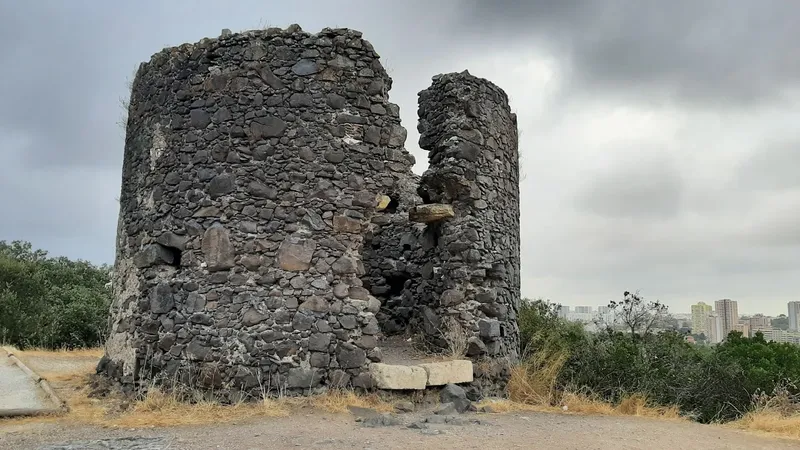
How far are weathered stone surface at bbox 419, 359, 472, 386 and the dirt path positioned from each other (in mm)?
975

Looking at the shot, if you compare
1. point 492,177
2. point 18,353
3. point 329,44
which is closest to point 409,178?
point 492,177

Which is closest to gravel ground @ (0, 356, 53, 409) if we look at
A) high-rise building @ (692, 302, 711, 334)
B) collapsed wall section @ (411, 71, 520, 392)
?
collapsed wall section @ (411, 71, 520, 392)

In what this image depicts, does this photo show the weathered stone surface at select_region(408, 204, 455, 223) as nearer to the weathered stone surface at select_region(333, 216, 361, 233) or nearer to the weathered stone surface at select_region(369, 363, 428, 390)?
the weathered stone surface at select_region(333, 216, 361, 233)

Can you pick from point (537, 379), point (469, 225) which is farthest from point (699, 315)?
point (469, 225)

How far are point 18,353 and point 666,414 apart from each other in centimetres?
1096

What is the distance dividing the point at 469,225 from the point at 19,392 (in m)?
6.27

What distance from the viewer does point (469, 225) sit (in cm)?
945

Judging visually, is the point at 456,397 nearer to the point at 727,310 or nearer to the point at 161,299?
the point at 161,299

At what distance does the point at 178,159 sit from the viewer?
26.7ft

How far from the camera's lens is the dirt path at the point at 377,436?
5.62 meters

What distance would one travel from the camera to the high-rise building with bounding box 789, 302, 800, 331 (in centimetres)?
3006

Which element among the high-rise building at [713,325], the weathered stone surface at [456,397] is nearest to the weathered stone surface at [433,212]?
the weathered stone surface at [456,397]

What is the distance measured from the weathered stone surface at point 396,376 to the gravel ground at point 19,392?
3.72 meters

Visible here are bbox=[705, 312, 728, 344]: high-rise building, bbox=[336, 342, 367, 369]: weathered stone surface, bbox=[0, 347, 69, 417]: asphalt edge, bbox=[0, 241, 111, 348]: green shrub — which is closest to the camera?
bbox=[0, 347, 69, 417]: asphalt edge
